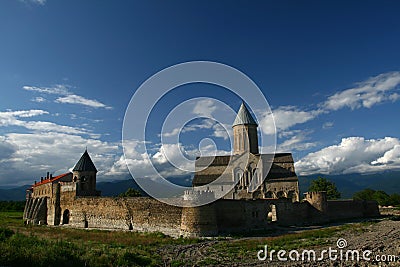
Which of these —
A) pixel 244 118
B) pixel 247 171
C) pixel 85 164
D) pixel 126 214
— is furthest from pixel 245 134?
pixel 126 214

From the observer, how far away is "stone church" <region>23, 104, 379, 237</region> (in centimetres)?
2242

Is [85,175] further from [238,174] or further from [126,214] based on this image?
[238,174]

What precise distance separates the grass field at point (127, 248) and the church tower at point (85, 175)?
10.4 metres

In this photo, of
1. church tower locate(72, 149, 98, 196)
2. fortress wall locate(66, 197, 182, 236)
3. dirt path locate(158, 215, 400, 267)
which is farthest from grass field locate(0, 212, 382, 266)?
church tower locate(72, 149, 98, 196)

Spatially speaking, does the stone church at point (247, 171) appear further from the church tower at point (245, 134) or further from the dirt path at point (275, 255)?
the dirt path at point (275, 255)

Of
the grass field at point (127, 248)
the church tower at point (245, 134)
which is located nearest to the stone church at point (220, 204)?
the church tower at point (245, 134)

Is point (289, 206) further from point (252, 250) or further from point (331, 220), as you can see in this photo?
point (252, 250)

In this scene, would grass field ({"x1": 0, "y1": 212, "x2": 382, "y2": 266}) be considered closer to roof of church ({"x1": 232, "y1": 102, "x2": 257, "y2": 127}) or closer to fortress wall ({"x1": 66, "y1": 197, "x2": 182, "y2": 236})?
fortress wall ({"x1": 66, "y1": 197, "x2": 182, "y2": 236})

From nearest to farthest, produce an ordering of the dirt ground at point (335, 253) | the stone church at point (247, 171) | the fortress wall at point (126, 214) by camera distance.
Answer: the dirt ground at point (335, 253)
the fortress wall at point (126, 214)
the stone church at point (247, 171)

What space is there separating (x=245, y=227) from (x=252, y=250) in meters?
8.30

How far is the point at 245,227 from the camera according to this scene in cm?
2384

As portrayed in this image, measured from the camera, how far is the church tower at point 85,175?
3120 cm

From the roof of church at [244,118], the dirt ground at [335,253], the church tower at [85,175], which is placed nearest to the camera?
the dirt ground at [335,253]

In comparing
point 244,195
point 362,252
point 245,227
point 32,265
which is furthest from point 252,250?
point 244,195
